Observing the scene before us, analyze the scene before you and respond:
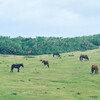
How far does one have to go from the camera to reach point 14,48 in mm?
58125

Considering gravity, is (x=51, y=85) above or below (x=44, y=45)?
below

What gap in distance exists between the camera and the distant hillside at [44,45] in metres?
57.7

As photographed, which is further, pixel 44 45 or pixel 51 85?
pixel 44 45

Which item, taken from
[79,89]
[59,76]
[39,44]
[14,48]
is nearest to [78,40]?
[39,44]

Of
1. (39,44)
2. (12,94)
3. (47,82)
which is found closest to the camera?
(12,94)

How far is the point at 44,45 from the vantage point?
199 feet

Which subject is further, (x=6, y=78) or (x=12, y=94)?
(x=6, y=78)

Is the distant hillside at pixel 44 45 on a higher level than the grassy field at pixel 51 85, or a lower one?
higher

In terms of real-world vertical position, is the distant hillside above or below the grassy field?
above

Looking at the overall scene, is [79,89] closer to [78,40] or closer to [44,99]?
[44,99]

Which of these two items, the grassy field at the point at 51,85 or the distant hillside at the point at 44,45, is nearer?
the grassy field at the point at 51,85

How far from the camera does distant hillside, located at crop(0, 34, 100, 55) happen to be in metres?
57.7

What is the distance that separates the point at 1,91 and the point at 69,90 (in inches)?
203

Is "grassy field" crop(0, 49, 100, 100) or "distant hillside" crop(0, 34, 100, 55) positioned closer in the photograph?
"grassy field" crop(0, 49, 100, 100)
